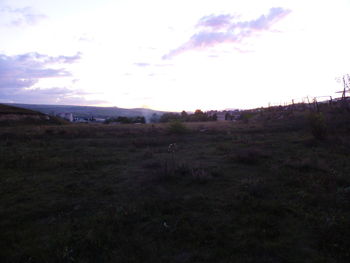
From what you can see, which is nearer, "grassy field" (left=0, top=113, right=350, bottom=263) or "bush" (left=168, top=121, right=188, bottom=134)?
"grassy field" (left=0, top=113, right=350, bottom=263)

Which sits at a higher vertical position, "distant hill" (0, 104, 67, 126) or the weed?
"distant hill" (0, 104, 67, 126)

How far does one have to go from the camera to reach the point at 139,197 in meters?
6.54

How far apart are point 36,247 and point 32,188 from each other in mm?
3611

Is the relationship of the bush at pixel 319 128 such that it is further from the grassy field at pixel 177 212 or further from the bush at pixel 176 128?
the bush at pixel 176 128

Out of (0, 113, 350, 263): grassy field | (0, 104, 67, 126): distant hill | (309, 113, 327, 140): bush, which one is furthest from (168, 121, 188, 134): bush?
(0, 104, 67, 126): distant hill

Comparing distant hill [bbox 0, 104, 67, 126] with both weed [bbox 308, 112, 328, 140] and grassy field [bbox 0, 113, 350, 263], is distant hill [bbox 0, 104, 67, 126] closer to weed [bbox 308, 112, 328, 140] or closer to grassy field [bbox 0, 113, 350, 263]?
grassy field [bbox 0, 113, 350, 263]

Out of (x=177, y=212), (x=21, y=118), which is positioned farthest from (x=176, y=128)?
(x=21, y=118)

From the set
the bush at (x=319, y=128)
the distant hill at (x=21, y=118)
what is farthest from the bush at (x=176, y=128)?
the distant hill at (x=21, y=118)

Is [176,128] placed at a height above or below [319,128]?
below

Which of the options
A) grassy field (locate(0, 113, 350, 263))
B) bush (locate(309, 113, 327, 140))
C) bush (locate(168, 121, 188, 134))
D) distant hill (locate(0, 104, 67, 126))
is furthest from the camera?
distant hill (locate(0, 104, 67, 126))

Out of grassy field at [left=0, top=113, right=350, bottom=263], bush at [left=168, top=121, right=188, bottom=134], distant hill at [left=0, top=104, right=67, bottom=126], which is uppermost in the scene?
distant hill at [left=0, top=104, right=67, bottom=126]

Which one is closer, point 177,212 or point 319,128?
point 177,212

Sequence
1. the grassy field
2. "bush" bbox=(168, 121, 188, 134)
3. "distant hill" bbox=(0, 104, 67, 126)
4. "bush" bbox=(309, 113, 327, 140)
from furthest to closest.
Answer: "distant hill" bbox=(0, 104, 67, 126)
"bush" bbox=(168, 121, 188, 134)
"bush" bbox=(309, 113, 327, 140)
the grassy field

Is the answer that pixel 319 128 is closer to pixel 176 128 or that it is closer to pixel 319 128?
pixel 319 128
